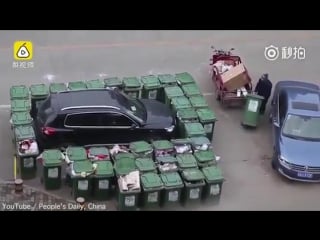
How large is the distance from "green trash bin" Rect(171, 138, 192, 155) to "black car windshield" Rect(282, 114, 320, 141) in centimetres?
256

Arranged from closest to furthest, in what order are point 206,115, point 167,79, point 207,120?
point 207,120
point 206,115
point 167,79

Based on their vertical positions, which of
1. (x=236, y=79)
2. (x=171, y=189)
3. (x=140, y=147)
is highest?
(x=236, y=79)

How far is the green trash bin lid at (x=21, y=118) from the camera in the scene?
19484 millimetres

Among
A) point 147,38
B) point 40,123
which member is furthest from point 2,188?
point 147,38

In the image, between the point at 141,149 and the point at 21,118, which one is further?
the point at 21,118

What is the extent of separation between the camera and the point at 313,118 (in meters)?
20.3

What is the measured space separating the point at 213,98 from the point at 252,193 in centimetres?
425

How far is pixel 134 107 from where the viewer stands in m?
20.0

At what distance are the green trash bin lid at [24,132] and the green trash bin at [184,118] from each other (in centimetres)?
371

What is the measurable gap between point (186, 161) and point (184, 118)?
1.74m

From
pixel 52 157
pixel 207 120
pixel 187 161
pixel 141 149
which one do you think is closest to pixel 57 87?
pixel 52 157

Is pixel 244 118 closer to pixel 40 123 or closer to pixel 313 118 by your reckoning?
pixel 313 118

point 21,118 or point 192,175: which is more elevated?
point 21,118

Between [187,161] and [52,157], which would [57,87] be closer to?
[52,157]
